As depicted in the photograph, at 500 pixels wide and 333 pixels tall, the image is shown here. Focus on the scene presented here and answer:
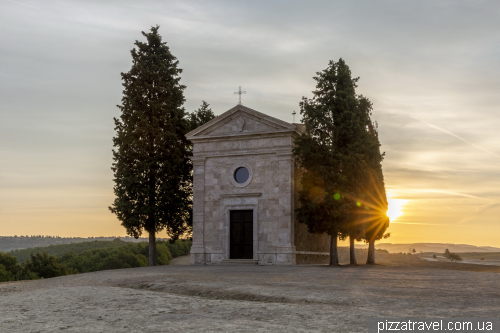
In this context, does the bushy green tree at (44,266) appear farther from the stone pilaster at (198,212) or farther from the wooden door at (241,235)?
the wooden door at (241,235)

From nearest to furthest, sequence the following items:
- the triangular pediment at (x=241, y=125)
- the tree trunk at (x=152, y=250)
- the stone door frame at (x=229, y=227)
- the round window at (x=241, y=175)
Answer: the stone door frame at (x=229, y=227)
the triangular pediment at (x=241, y=125)
the round window at (x=241, y=175)
the tree trunk at (x=152, y=250)

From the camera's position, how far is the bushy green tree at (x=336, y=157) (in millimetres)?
23219

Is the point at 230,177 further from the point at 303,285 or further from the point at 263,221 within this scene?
the point at 303,285

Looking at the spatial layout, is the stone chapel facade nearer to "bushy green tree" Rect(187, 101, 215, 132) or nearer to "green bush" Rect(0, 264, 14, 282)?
"bushy green tree" Rect(187, 101, 215, 132)

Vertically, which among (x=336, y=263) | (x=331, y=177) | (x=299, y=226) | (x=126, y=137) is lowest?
(x=336, y=263)

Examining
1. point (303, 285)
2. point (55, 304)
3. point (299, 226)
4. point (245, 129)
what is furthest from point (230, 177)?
point (55, 304)

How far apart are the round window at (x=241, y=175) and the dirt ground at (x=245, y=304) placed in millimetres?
12206

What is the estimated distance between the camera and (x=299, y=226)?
26328mm

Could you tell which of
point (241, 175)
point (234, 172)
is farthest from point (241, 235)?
point (234, 172)

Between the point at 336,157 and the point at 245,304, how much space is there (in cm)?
1452

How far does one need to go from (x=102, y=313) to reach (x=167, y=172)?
1953 cm

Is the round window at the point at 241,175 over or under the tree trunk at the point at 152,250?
over

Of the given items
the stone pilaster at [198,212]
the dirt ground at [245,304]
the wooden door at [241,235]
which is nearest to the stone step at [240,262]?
the wooden door at [241,235]

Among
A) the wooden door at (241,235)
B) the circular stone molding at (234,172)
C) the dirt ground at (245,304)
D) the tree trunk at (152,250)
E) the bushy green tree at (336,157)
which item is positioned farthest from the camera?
the tree trunk at (152,250)
